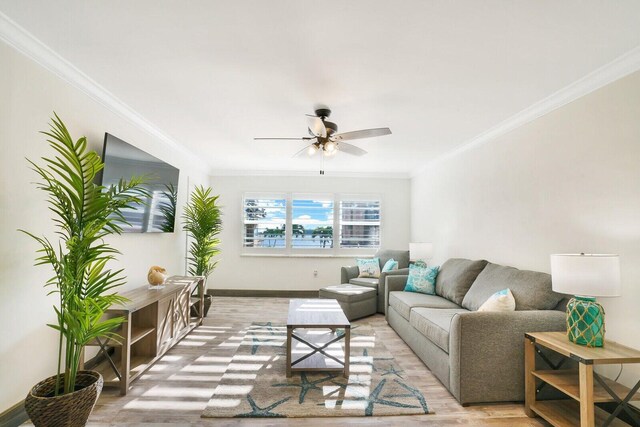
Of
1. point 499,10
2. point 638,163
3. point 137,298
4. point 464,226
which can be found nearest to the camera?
point 499,10

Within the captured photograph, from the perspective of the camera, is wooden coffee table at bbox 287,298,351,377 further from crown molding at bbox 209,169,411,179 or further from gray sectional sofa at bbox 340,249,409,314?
crown molding at bbox 209,169,411,179

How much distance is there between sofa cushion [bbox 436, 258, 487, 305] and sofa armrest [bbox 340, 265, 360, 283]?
1.83m

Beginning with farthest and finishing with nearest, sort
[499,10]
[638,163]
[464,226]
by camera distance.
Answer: [464,226] < [638,163] < [499,10]

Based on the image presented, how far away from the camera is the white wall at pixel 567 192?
91.1 inches

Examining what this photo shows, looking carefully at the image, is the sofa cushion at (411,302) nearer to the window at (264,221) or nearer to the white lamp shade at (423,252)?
the white lamp shade at (423,252)

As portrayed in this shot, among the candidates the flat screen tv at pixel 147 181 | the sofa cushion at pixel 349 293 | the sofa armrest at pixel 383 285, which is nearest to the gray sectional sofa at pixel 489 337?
the sofa cushion at pixel 349 293

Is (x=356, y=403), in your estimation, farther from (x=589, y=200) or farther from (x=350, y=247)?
(x=350, y=247)

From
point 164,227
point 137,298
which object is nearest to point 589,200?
point 137,298

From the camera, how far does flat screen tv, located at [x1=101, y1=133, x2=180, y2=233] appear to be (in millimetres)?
3039

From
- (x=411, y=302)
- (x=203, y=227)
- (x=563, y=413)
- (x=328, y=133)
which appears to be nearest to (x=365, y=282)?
(x=411, y=302)

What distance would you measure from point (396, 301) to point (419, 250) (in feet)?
3.95

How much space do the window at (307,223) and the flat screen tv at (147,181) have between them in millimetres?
2271

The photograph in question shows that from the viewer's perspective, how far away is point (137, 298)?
3070 mm

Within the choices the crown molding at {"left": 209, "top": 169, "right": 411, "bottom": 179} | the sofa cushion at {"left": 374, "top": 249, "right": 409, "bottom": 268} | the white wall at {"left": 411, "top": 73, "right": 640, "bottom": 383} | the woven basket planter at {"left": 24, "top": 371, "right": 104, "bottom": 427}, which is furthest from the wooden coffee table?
the crown molding at {"left": 209, "top": 169, "right": 411, "bottom": 179}
